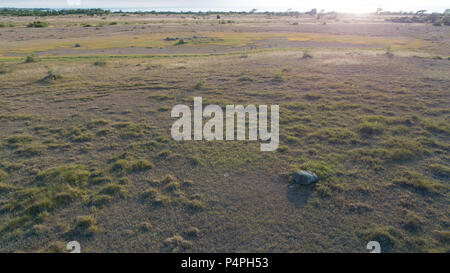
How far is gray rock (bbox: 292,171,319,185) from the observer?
6.46 m

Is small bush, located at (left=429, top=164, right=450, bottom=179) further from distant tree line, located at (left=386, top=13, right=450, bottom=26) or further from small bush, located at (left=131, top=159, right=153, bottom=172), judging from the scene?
distant tree line, located at (left=386, top=13, right=450, bottom=26)

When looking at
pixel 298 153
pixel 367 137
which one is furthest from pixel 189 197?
pixel 367 137

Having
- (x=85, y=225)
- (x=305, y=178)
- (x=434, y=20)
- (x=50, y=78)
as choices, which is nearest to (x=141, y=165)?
(x=85, y=225)

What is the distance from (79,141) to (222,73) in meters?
10.8

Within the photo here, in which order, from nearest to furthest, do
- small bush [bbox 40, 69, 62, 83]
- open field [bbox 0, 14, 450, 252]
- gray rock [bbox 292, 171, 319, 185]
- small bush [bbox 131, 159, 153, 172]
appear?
1. open field [bbox 0, 14, 450, 252]
2. gray rock [bbox 292, 171, 319, 185]
3. small bush [bbox 131, 159, 153, 172]
4. small bush [bbox 40, 69, 62, 83]

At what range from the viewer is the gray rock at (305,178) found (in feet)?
21.2

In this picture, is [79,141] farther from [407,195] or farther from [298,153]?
[407,195]

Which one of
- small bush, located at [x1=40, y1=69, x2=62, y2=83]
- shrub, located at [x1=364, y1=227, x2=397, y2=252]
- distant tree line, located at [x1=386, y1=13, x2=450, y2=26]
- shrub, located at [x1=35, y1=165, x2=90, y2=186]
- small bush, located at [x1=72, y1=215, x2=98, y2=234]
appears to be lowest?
shrub, located at [x1=364, y1=227, x2=397, y2=252]

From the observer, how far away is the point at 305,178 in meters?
6.48

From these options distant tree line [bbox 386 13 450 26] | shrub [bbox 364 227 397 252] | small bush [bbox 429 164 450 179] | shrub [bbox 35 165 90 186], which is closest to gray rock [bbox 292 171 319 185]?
shrub [bbox 364 227 397 252]

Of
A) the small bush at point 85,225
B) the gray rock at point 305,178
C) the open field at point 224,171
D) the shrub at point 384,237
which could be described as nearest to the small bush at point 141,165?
the open field at point 224,171

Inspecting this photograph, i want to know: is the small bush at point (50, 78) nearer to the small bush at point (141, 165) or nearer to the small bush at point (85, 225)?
the small bush at point (141, 165)

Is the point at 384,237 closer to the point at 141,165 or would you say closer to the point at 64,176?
the point at 141,165
